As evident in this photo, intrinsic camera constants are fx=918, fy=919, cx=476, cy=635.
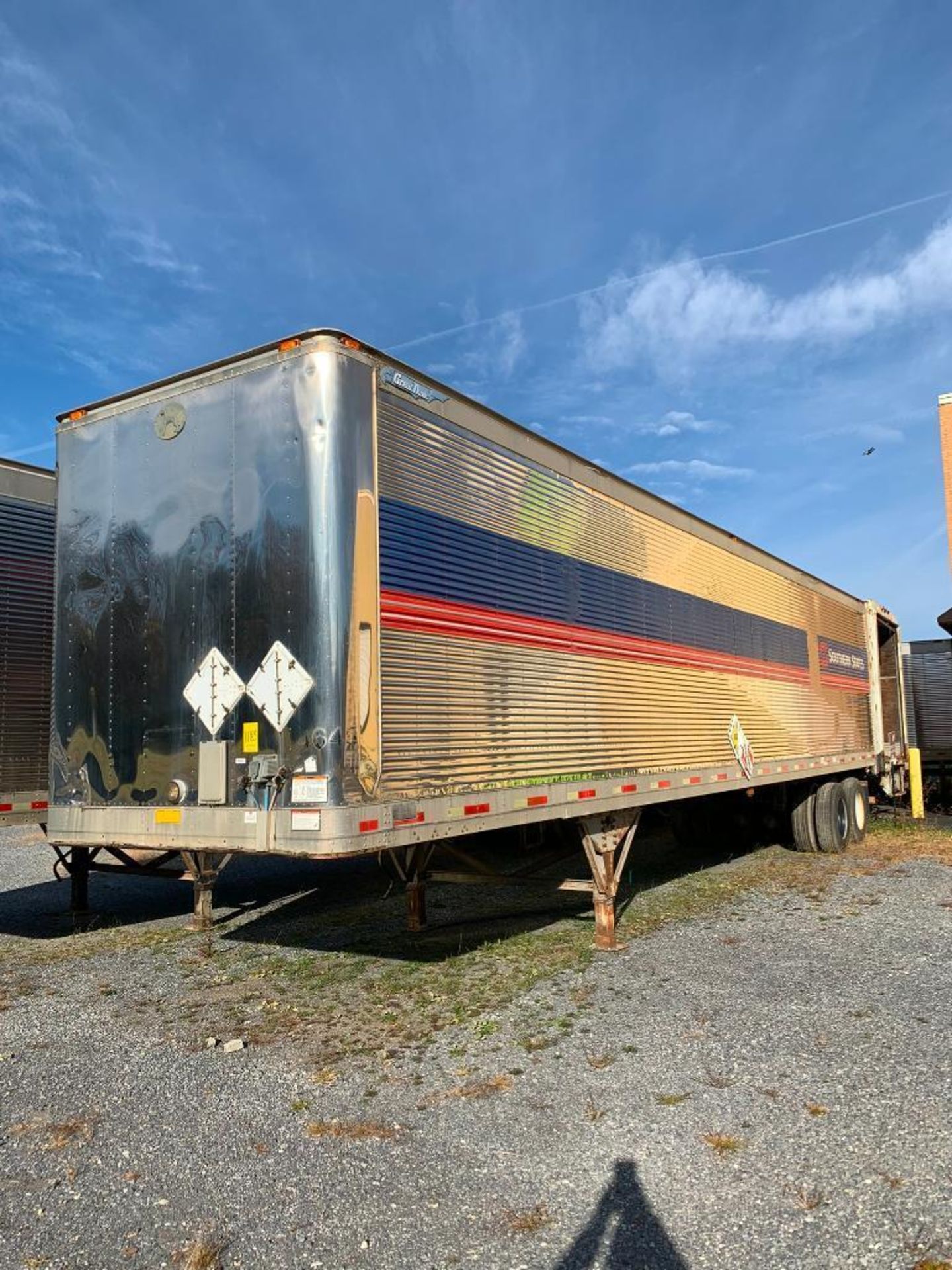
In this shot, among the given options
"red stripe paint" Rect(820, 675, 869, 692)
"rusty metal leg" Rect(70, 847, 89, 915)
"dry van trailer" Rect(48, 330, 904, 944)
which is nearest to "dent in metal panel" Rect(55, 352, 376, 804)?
"dry van trailer" Rect(48, 330, 904, 944)

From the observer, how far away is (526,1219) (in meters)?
3.34

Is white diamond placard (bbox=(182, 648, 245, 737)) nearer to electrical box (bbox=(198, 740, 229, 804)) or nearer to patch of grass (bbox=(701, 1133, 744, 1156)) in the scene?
electrical box (bbox=(198, 740, 229, 804))

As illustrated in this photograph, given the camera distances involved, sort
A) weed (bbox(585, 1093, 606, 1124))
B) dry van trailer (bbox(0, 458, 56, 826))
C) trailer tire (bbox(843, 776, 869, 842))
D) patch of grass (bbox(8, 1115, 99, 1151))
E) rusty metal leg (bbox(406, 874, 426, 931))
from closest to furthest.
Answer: patch of grass (bbox(8, 1115, 99, 1151)) → weed (bbox(585, 1093, 606, 1124)) → dry van trailer (bbox(0, 458, 56, 826)) → rusty metal leg (bbox(406, 874, 426, 931)) → trailer tire (bbox(843, 776, 869, 842))

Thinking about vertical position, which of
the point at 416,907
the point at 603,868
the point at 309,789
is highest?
the point at 309,789

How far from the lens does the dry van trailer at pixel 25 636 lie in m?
7.29

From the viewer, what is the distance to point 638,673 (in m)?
7.88

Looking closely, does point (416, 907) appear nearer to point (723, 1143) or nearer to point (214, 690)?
point (214, 690)

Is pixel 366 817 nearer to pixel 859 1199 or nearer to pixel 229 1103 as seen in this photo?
pixel 229 1103

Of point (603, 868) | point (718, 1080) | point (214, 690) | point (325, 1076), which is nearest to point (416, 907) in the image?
point (603, 868)

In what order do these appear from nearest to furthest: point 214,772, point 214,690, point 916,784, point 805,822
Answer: point 214,772, point 214,690, point 805,822, point 916,784

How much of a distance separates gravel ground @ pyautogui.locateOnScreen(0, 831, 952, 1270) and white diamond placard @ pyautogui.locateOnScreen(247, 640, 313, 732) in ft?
6.31

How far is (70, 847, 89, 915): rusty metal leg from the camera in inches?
344

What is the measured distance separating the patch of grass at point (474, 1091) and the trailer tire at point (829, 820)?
366 inches

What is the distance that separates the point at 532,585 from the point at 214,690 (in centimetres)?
237
